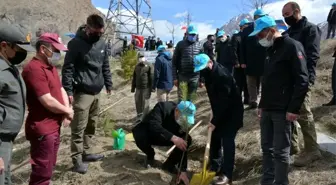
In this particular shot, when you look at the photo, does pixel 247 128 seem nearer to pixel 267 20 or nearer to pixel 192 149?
pixel 192 149

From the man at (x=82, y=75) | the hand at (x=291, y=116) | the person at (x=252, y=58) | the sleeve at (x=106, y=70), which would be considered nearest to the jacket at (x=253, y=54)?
the person at (x=252, y=58)

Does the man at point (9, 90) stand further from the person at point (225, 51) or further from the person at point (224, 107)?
the person at point (225, 51)

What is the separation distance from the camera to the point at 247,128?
5836mm

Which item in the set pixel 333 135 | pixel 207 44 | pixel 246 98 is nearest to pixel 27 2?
pixel 207 44

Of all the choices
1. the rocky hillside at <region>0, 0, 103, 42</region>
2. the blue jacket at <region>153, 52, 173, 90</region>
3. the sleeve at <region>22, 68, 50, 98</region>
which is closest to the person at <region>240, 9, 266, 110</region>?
the blue jacket at <region>153, 52, 173, 90</region>

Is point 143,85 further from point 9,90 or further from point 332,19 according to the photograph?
point 332,19

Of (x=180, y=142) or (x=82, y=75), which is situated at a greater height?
(x=82, y=75)

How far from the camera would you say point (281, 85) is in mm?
3305

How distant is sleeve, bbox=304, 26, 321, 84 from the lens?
3783mm

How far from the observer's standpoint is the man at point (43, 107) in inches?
126

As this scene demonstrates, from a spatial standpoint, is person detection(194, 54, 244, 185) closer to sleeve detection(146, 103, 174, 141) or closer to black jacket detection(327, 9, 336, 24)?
sleeve detection(146, 103, 174, 141)

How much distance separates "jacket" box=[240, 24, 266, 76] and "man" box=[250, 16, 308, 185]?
253 centimetres

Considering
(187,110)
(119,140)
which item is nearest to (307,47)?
(187,110)

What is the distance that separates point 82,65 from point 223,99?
1.76m
